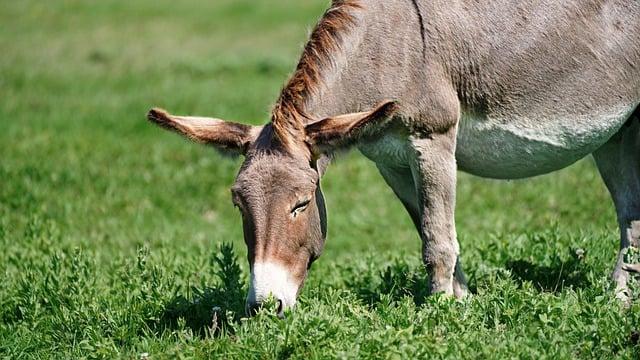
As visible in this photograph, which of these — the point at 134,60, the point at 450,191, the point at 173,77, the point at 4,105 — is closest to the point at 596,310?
the point at 450,191

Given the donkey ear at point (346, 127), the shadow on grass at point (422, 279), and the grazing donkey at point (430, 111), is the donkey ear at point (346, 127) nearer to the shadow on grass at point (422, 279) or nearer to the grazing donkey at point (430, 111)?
the grazing donkey at point (430, 111)

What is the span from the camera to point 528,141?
6320 millimetres

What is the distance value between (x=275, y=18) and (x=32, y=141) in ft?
37.2

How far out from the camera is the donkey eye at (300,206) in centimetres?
545

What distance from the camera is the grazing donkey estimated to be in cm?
543

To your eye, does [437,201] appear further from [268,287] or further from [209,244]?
[209,244]

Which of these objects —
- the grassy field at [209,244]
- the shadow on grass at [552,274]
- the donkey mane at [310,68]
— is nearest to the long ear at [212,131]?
the donkey mane at [310,68]

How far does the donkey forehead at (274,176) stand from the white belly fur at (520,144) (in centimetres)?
65

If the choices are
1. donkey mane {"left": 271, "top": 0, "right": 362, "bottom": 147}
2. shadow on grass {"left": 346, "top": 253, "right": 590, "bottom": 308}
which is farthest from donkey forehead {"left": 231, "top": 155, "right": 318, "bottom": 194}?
shadow on grass {"left": 346, "top": 253, "right": 590, "bottom": 308}

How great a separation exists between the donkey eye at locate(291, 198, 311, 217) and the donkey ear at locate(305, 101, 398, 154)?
0.28 m

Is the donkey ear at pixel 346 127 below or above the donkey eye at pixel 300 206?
above

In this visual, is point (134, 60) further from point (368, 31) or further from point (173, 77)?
point (368, 31)

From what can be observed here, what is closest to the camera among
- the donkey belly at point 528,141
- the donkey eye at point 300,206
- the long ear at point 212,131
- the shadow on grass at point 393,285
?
the donkey eye at point 300,206

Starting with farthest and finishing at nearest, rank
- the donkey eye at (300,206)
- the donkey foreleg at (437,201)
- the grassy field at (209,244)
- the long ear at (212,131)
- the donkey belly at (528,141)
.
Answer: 1. the donkey belly at (528,141)
2. the donkey foreleg at (437,201)
3. the long ear at (212,131)
4. the donkey eye at (300,206)
5. the grassy field at (209,244)
